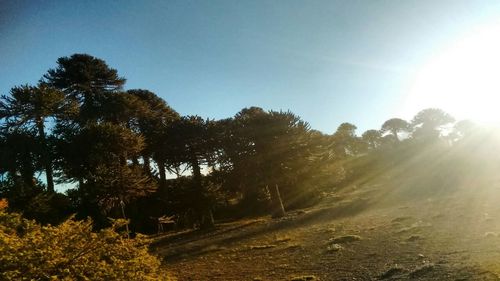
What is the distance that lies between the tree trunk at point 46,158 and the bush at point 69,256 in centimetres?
2538

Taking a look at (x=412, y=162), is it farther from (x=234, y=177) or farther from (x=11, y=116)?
(x=11, y=116)

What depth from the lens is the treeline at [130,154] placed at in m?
28.9

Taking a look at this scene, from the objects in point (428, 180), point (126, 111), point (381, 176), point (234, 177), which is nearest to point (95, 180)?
point (126, 111)

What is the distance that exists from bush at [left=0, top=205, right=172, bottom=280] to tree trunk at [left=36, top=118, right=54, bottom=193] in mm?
25384

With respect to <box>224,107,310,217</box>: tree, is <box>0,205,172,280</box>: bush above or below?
below

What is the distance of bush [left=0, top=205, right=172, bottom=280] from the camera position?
6.50 meters

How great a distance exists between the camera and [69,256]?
7.26 m

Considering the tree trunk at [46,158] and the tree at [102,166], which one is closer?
the tree at [102,166]

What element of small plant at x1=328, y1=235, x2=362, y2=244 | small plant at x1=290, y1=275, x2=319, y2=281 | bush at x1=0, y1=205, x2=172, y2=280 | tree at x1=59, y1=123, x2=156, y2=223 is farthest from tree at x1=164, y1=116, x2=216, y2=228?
bush at x1=0, y1=205, x2=172, y2=280

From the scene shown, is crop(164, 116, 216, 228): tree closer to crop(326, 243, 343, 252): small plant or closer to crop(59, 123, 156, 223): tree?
crop(59, 123, 156, 223): tree

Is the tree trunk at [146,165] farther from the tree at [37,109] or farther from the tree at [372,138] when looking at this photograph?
the tree at [372,138]

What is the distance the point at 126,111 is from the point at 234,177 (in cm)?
1100

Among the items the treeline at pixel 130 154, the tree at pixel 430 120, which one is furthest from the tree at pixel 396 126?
the treeline at pixel 130 154

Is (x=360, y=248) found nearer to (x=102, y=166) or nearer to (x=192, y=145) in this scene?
(x=102, y=166)
